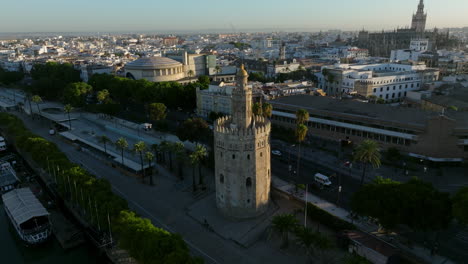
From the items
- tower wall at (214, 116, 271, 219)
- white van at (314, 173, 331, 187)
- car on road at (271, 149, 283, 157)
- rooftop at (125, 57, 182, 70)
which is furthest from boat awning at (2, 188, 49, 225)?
rooftop at (125, 57, 182, 70)

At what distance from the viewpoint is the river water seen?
44.6m

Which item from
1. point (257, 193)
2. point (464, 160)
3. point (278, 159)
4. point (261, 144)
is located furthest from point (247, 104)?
point (464, 160)

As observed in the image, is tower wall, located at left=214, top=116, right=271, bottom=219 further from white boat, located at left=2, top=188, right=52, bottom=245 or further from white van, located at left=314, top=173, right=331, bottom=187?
white boat, located at left=2, top=188, right=52, bottom=245

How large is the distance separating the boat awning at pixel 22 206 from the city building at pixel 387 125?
5859 centimetres

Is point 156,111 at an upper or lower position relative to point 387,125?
lower

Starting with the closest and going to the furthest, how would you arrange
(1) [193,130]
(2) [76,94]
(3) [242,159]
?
(3) [242,159]
(1) [193,130]
(2) [76,94]

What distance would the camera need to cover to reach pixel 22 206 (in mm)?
48844

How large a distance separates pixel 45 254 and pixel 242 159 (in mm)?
30786

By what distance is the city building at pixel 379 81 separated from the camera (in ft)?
365

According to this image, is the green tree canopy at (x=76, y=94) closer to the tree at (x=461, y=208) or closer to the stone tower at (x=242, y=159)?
the stone tower at (x=242, y=159)

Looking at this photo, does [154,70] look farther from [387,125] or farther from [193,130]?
[387,125]

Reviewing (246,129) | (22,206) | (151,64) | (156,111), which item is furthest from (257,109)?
(151,64)

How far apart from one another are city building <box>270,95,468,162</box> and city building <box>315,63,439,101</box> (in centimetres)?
3256

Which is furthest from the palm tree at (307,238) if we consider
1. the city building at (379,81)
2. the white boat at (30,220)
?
the city building at (379,81)
